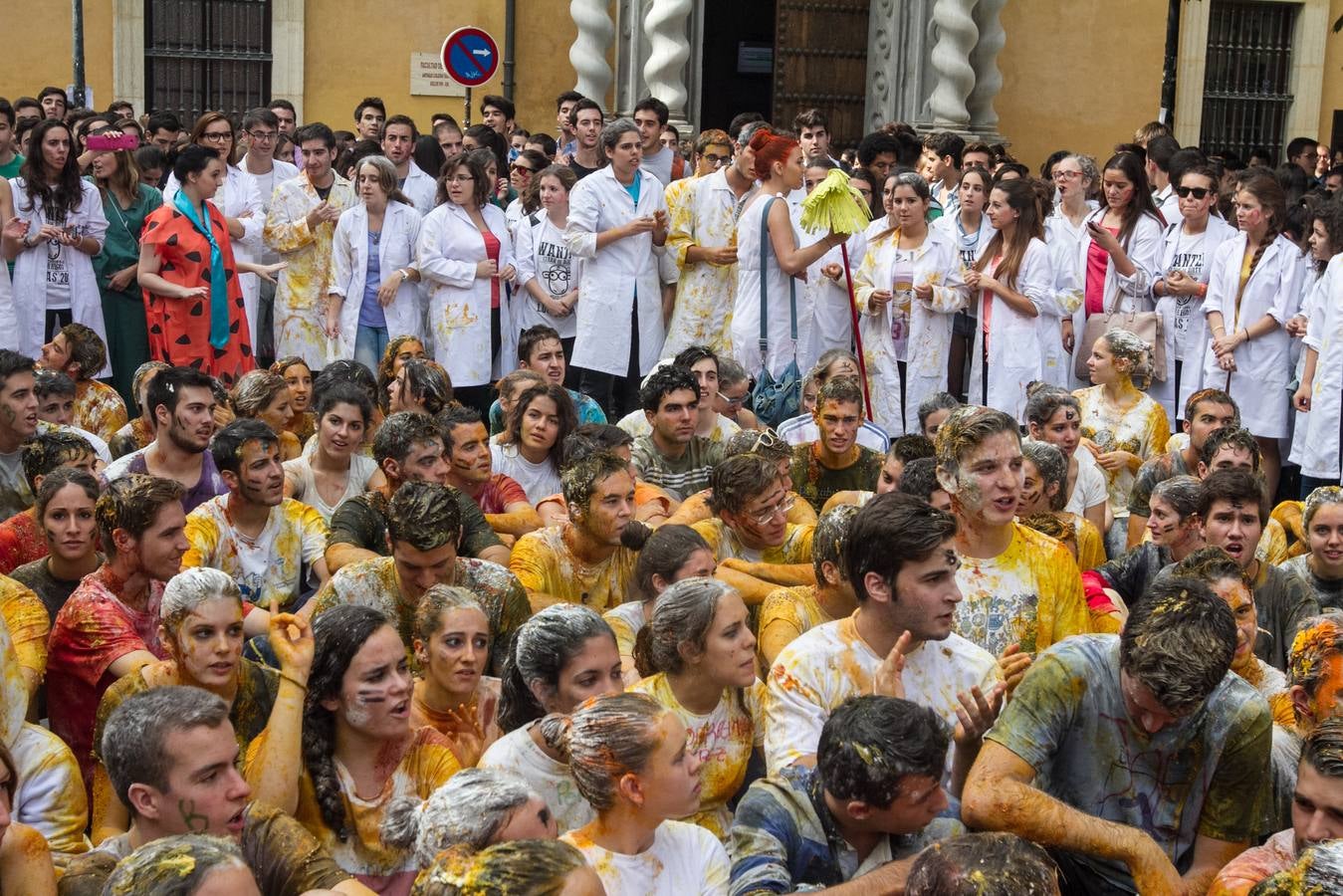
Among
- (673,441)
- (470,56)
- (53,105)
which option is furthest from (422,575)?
(470,56)

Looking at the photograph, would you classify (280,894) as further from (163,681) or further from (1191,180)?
(1191,180)

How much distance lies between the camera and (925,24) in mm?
18312

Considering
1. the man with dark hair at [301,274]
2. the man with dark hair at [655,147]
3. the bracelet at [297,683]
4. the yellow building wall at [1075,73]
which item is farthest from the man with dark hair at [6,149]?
the yellow building wall at [1075,73]

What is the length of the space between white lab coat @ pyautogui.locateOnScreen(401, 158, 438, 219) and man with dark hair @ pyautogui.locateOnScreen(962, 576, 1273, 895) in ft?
28.2

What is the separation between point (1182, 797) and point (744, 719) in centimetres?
121

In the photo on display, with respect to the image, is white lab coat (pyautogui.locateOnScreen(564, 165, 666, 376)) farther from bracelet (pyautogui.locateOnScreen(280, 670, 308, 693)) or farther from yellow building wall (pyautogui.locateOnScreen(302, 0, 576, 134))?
yellow building wall (pyautogui.locateOnScreen(302, 0, 576, 134))

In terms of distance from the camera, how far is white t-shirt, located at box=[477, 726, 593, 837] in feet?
14.7

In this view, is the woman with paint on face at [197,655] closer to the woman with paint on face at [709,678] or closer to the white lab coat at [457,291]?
the woman with paint on face at [709,678]

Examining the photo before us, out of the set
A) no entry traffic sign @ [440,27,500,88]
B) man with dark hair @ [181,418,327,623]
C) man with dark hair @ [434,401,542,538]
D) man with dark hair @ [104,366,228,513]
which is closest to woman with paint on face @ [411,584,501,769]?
man with dark hair @ [181,418,327,623]

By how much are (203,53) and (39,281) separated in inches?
331

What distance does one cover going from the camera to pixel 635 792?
3.90 m

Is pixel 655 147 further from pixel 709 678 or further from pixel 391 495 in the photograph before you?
pixel 709 678

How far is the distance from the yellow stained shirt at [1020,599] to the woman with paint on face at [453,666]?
1484mm

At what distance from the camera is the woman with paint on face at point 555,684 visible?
4.51 meters
